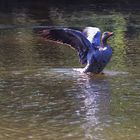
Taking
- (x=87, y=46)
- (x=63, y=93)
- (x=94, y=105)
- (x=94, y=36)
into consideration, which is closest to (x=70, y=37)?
(x=87, y=46)

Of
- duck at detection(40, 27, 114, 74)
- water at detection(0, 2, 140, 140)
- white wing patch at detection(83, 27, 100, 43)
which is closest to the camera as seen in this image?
water at detection(0, 2, 140, 140)

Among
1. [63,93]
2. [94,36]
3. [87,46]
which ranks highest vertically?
[94,36]

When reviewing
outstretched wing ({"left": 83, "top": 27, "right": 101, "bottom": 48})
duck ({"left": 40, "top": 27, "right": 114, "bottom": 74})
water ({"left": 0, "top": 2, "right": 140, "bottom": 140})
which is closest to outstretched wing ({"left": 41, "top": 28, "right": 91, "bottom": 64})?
duck ({"left": 40, "top": 27, "right": 114, "bottom": 74})

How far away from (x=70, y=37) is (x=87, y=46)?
0.38 metres

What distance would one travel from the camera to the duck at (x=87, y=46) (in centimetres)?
1197

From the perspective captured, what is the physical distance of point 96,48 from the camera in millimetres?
12109

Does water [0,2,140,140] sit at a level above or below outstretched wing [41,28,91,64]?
below

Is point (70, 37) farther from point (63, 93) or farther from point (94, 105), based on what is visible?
point (94, 105)

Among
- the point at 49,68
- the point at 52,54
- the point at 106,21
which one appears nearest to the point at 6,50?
the point at 52,54

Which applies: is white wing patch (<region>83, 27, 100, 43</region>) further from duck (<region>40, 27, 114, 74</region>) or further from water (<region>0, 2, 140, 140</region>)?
water (<region>0, 2, 140, 140</region>)

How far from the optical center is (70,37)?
39.7 ft

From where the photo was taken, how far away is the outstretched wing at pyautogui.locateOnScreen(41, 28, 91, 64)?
39.4 feet

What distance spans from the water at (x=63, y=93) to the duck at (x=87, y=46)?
0.24m

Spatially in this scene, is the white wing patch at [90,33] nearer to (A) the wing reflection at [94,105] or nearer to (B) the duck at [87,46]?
(B) the duck at [87,46]
